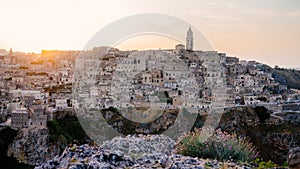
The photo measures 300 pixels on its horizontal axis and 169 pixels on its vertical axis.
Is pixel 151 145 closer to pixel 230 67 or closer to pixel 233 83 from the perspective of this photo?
pixel 233 83

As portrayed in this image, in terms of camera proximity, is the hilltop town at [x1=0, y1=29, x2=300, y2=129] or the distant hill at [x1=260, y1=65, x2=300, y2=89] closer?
the hilltop town at [x1=0, y1=29, x2=300, y2=129]

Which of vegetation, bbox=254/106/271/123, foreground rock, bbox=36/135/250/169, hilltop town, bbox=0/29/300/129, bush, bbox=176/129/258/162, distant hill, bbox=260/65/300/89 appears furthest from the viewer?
distant hill, bbox=260/65/300/89

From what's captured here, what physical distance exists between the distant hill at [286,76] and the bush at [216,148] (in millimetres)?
58825

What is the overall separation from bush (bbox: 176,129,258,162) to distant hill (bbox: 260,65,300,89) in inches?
2316

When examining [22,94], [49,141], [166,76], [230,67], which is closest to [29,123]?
[49,141]

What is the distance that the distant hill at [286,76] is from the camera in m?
64.6

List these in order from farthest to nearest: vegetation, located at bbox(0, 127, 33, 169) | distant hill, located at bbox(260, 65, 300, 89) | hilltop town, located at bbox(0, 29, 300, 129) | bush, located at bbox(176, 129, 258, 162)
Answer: distant hill, located at bbox(260, 65, 300, 89) → hilltop town, located at bbox(0, 29, 300, 129) → vegetation, located at bbox(0, 127, 33, 169) → bush, located at bbox(176, 129, 258, 162)

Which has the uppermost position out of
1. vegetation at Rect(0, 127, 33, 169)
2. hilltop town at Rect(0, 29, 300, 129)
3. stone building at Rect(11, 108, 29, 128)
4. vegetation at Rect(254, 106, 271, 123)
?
hilltop town at Rect(0, 29, 300, 129)

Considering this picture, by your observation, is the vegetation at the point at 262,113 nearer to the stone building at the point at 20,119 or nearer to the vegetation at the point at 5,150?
the stone building at the point at 20,119

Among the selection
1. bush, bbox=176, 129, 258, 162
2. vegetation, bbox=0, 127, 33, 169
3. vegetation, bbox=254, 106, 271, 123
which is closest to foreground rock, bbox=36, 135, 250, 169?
bush, bbox=176, 129, 258, 162

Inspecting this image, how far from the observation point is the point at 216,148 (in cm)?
599

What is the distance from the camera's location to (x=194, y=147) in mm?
6164

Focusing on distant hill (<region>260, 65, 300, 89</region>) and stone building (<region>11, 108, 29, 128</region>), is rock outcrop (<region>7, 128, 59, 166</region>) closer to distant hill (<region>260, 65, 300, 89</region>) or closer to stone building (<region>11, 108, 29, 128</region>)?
stone building (<region>11, 108, 29, 128</region>)

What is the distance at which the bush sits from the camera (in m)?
5.93
